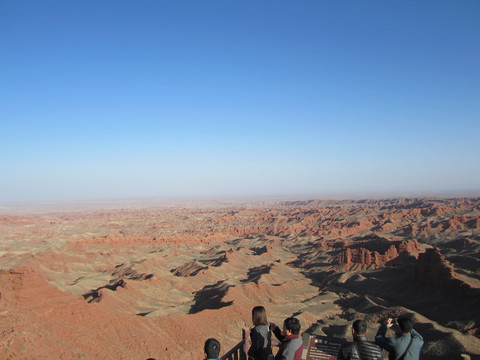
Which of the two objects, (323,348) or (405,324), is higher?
(405,324)

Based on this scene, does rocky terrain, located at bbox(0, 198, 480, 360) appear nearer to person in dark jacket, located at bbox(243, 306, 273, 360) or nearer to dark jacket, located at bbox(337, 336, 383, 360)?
person in dark jacket, located at bbox(243, 306, 273, 360)

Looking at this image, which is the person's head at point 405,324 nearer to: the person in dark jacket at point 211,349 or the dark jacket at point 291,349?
the dark jacket at point 291,349

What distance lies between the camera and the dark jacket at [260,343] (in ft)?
20.2

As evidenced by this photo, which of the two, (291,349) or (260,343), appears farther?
(260,343)

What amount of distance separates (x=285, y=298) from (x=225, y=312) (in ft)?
58.0

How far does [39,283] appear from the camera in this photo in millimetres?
20719

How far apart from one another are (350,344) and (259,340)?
1657 mm

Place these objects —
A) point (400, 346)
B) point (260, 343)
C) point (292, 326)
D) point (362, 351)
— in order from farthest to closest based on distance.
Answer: point (260, 343), point (292, 326), point (400, 346), point (362, 351)

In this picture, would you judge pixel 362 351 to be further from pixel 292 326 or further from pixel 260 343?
pixel 260 343

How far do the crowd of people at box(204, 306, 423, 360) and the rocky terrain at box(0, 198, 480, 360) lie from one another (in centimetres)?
75

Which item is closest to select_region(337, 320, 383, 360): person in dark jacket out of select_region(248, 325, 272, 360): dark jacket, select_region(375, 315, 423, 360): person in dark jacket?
select_region(375, 315, 423, 360): person in dark jacket

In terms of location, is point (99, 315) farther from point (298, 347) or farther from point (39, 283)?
point (298, 347)

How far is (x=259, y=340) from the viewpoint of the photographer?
6148 mm

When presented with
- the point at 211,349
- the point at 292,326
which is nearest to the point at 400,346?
the point at 292,326
